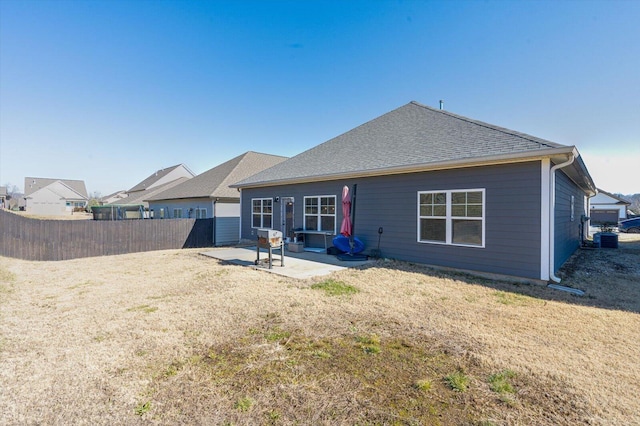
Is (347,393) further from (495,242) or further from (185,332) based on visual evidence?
(495,242)

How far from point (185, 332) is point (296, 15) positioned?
36.0ft

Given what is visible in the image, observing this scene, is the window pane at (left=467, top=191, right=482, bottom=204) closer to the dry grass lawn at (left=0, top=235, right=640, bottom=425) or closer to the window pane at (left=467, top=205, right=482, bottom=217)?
the window pane at (left=467, top=205, right=482, bottom=217)

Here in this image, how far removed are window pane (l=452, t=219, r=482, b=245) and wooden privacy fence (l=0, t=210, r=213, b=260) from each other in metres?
11.3

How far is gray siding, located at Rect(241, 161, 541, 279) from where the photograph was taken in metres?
6.35

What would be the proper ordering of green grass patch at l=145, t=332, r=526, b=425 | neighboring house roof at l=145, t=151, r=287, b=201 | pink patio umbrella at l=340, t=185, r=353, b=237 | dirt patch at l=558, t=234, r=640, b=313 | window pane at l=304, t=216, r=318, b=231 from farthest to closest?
1. neighboring house roof at l=145, t=151, r=287, b=201
2. window pane at l=304, t=216, r=318, b=231
3. pink patio umbrella at l=340, t=185, r=353, b=237
4. dirt patch at l=558, t=234, r=640, b=313
5. green grass patch at l=145, t=332, r=526, b=425

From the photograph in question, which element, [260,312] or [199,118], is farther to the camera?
[199,118]

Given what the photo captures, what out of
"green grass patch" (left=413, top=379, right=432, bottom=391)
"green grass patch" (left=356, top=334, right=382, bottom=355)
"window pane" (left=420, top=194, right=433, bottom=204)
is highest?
"window pane" (left=420, top=194, right=433, bottom=204)

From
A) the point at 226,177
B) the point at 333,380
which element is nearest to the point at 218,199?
the point at 226,177

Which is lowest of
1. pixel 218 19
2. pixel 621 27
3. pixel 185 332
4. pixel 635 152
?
pixel 185 332

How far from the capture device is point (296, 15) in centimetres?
1048

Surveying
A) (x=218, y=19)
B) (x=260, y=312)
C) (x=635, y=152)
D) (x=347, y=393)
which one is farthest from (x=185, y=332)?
(x=635, y=152)

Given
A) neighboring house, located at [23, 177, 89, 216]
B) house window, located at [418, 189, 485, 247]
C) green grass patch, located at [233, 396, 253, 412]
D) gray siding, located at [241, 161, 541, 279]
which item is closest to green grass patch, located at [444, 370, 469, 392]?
green grass patch, located at [233, 396, 253, 412]

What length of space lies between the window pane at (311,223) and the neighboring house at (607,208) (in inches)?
1239

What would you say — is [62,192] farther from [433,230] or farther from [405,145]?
[433,230]
